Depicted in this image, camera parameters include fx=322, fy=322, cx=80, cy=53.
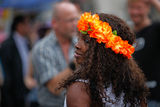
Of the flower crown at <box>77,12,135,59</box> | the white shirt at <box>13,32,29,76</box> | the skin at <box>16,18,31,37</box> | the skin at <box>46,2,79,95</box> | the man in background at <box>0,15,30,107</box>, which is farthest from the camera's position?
the skin at <box>16,18,31,37</box>

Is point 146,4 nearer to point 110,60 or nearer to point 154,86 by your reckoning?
point 154,86

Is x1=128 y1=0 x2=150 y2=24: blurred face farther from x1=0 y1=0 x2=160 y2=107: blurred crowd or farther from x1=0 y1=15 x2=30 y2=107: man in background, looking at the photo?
x1=0 y1=15 x2=30 y2=107: man in background

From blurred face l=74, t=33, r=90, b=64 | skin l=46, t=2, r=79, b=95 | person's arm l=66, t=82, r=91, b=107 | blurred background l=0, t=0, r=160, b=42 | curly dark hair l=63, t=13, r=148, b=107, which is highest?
blurred background l=0, t=0, r=160, b=42

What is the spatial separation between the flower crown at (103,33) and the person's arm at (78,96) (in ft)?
1.15

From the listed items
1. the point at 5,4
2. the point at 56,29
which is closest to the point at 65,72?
the point at 56,29

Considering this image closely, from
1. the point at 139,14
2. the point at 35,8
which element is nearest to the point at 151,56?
the point at 139,14

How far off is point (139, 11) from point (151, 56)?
2.16ft

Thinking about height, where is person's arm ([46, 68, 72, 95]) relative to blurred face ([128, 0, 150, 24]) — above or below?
below

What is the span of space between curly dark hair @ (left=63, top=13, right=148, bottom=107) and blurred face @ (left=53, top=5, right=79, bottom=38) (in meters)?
1.66

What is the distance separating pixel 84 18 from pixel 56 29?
1.79 metres

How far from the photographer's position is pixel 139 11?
13.7ft

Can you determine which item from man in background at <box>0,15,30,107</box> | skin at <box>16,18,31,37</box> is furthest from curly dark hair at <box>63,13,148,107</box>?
skin at <box>16,18,31,37</box>

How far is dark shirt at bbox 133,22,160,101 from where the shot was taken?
3.85 meters

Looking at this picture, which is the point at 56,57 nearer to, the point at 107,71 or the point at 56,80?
the point at 56,80
